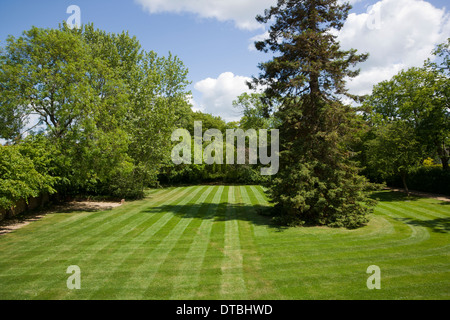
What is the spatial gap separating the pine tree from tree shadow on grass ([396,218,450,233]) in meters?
2.36

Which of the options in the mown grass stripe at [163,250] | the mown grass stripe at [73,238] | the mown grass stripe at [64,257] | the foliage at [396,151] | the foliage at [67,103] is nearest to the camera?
the mown grass stripe at [163,250]

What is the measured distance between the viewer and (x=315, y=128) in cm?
1391

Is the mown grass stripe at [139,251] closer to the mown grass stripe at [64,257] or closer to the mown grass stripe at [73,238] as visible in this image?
the mown grass stripe at [64,257]

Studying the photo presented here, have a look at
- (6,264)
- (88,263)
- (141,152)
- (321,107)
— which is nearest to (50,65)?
(141,152)

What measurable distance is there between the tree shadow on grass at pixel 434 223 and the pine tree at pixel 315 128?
2.36 m

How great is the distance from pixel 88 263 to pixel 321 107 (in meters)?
12.7

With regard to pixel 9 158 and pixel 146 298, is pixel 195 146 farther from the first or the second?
pixel 146 298

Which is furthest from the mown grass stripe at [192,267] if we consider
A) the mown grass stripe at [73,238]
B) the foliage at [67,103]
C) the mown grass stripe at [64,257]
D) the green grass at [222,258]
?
the foliage at [67,103]

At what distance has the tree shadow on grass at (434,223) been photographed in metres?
11.6

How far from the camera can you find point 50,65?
61.1 feet

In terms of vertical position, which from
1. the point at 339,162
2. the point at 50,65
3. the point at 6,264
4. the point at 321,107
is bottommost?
the point at 6,264

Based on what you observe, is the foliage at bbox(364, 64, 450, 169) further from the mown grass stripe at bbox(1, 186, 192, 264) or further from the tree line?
the mown grass stripe at bbox(1, 186, 192, 264)

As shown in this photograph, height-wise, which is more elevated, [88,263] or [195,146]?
[195,146]

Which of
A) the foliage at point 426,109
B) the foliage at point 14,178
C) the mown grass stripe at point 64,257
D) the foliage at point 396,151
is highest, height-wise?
the foliage at point 426,109
